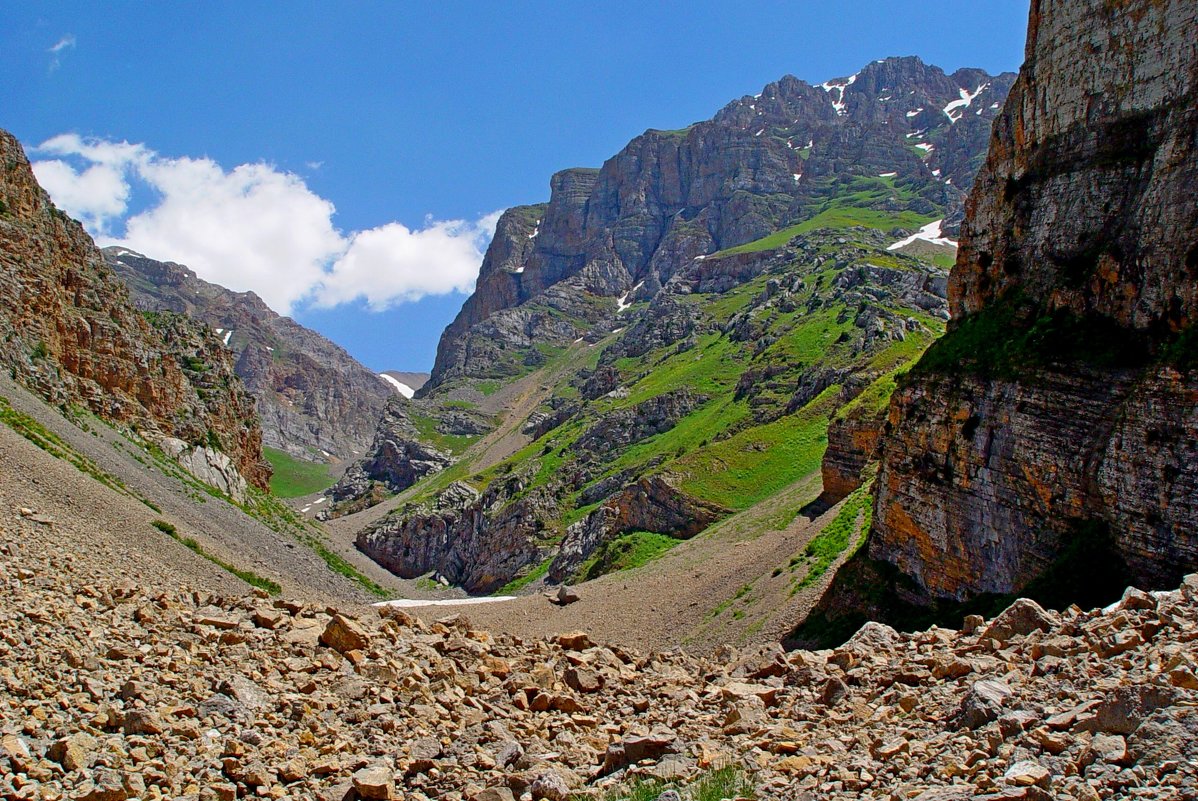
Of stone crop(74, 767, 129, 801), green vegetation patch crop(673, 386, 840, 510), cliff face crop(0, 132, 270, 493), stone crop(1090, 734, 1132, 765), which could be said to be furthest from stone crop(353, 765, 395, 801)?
green vegetation patch crop(673, 386, 840, 510)

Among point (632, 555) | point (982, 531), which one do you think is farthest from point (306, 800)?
point (632, 555)

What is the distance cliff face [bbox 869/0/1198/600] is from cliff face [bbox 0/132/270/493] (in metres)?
59.7

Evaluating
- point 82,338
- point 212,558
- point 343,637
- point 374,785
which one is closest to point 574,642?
point 343,637

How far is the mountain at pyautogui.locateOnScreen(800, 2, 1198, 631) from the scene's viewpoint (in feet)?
72.5

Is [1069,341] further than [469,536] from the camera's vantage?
No

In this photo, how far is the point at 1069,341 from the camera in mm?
26047

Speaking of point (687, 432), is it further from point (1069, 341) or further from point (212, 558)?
point (1069, 341)

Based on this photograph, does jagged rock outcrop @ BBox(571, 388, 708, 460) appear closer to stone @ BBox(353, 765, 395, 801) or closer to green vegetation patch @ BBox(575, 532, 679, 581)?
green vegetation patch @ BBox(575, 532, 679, 581)

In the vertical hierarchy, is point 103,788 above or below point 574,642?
above

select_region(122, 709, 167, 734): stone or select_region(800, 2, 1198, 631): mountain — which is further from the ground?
select_region(800, 2, 1198, 631): mountain

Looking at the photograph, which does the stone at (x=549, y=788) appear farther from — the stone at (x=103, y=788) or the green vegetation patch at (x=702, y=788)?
the stone at (x=103, y=788)

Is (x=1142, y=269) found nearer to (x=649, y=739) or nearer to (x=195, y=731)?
(x=649, y=739)

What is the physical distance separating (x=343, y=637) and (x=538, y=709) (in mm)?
4179

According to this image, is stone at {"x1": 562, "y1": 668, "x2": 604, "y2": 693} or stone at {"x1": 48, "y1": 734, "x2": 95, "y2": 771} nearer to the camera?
stone at {"x1": 48, "y1": 734, "x2": 95, "y2": 771}
